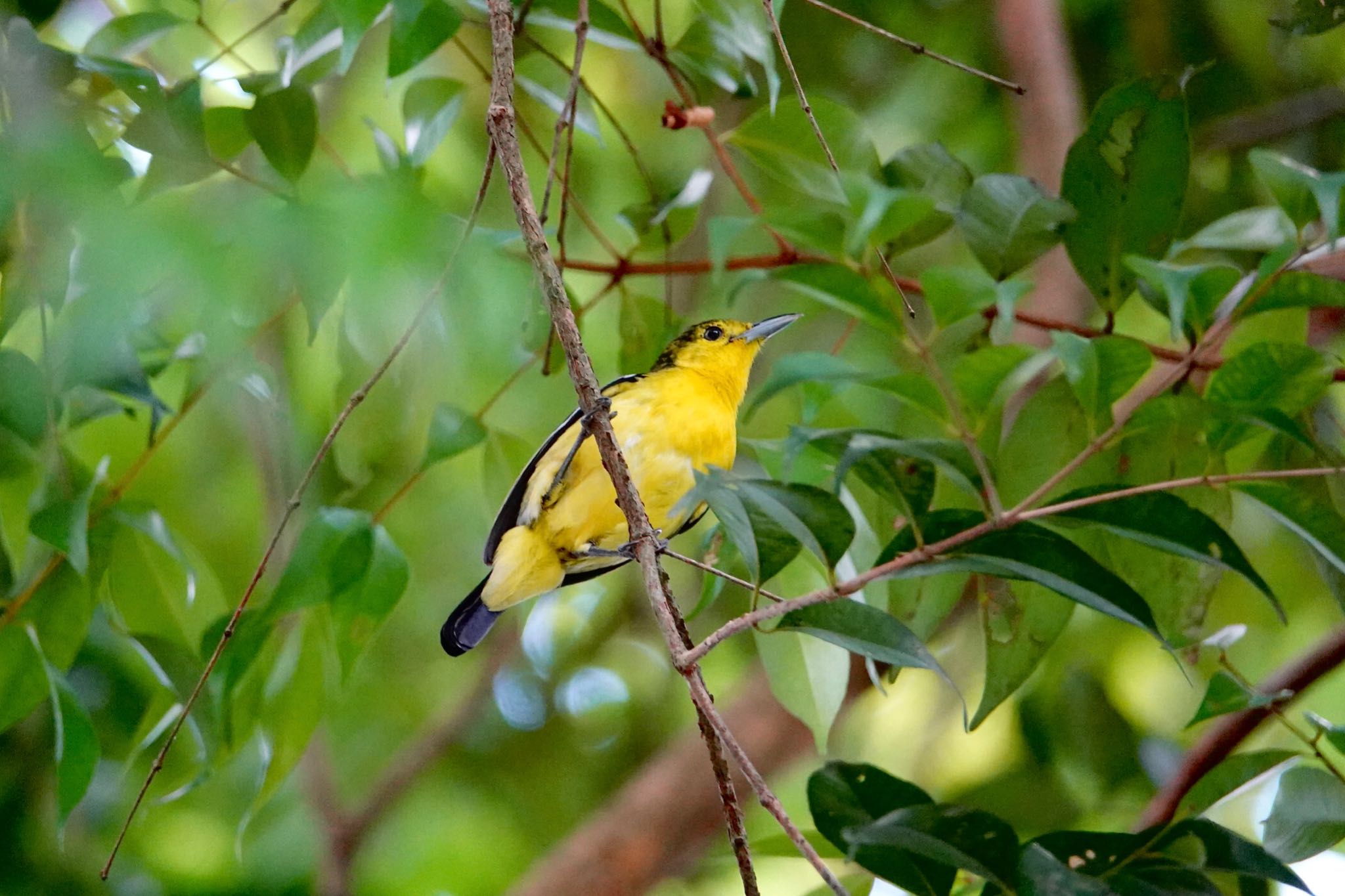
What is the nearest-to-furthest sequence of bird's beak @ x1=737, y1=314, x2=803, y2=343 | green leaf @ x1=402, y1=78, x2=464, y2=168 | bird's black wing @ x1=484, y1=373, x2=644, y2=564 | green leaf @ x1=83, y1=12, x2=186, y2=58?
green leaf @ x1=83, y1=12, x2=186, y2=58 < green leaf @ x1=402, y1=78, x2=464, y2=168 < bird's black wing @ x1=484, y1=373, x2=644, y2=564 < bird's beak @ x1=737, y1=314, x2=803, y2=343

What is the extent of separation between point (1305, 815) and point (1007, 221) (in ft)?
3.15

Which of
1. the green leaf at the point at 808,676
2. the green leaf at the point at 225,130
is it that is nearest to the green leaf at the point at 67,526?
the green leaf at the point at 225,130

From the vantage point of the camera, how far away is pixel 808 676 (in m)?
2.05

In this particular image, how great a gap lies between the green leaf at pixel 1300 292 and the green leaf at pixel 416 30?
1.30 meters

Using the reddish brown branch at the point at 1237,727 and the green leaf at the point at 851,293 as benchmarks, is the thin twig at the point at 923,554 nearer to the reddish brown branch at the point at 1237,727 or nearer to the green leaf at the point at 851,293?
the green leaf at the point at 851,293

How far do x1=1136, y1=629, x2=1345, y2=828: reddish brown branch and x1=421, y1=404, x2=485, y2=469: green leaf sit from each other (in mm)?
1427

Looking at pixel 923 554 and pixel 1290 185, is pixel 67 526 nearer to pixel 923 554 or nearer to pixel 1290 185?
pixel 923 554

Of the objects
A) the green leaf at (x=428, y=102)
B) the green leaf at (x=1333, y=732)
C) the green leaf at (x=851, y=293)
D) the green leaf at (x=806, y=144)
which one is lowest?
the green leaf at (x=1333, y=732)

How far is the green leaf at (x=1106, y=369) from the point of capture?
146 cm

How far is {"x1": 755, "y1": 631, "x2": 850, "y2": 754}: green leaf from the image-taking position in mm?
2037

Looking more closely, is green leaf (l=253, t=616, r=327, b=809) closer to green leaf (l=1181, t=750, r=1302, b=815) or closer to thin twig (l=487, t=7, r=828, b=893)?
thin twig (l=487, t=7, r=828, b=893)

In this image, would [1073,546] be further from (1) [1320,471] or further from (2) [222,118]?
(2) [222,118]

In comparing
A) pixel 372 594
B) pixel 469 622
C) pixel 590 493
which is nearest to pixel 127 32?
pixel 372 594

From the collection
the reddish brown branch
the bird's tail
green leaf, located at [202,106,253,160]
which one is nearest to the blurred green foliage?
green leaf, located at [202,106,253,160]
